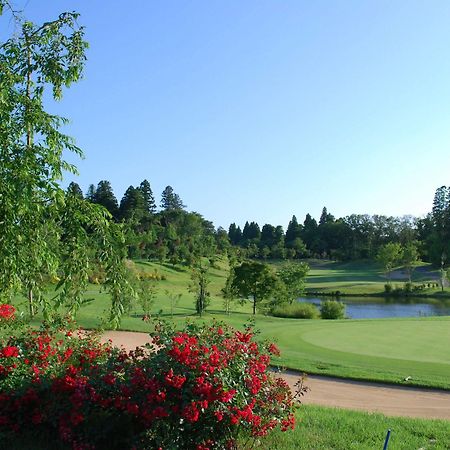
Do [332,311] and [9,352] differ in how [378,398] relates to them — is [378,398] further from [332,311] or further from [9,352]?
[332,311]

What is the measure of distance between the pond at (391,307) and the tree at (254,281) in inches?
346

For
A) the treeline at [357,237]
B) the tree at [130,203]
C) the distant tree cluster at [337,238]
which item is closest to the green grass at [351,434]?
the tree at [130,203]

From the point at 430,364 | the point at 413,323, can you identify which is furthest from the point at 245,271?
the point at 430,364

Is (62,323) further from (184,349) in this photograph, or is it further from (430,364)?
(430,364)

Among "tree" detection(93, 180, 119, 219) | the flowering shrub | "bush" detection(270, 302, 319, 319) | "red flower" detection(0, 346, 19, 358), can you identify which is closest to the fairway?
the flowering shrub

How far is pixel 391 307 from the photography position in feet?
157

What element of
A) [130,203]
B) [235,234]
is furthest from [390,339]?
[235,234]

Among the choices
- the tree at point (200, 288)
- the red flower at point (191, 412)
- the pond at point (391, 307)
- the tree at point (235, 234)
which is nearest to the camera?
the red flower at point (191, 412)

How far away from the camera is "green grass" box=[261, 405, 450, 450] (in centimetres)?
649

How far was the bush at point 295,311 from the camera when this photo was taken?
114 ft

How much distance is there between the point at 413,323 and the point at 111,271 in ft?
67.0

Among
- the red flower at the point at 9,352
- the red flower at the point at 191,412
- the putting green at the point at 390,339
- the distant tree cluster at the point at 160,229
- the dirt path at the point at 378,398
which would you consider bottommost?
the dirt path at the point at 378,398

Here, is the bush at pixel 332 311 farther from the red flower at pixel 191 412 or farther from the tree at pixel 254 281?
the red flower at pixel 191 412

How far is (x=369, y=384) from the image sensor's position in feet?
40.5
